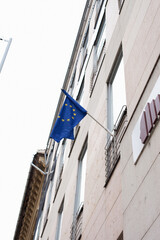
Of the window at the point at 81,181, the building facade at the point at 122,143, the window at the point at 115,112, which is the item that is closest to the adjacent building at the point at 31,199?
the building facade at the point at 122,143

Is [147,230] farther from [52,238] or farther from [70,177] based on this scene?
[52,238]

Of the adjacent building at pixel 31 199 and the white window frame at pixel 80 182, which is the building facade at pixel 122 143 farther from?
the adjacent building at pixel 31 199

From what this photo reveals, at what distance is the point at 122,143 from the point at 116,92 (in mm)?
3714

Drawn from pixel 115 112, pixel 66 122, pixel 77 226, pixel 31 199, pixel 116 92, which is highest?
pixel 116 92

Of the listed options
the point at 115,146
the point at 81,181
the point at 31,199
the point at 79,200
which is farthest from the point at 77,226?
the point at 31,199

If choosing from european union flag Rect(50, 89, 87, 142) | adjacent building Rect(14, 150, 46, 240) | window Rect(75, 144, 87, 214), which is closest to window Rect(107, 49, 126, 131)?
european union flag Rect(50, 89, 87, 142)

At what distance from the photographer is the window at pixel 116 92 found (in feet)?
33.7

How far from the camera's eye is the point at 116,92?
36.0 ft

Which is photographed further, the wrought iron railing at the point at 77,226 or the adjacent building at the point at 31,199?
the adjacent building at the point at 31,199

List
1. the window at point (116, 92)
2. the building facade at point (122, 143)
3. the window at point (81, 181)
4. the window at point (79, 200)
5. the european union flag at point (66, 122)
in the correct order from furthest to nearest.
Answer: the window at point (81, 181), the window at point (79, 200), the window at point (116, 92), the european union flag at point (66, 122), the building facade at point (122, 143)

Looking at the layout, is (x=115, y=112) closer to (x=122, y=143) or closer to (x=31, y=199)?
(x=122, y=143)

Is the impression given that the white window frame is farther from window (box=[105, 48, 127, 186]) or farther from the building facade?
window (box=[105, 48, 127, 186])

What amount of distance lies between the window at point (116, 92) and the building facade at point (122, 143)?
1.2 inches

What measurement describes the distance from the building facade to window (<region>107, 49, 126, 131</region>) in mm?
30
